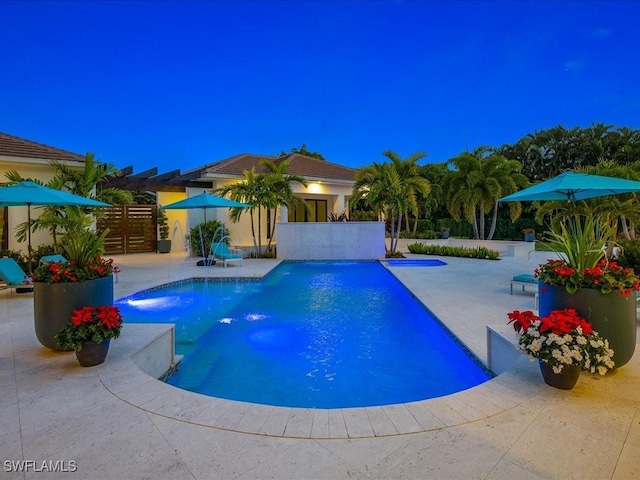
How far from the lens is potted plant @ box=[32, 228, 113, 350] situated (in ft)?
14.5

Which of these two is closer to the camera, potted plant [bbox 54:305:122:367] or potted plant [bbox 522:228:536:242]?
potted plant [bbox 54:305:122:367]

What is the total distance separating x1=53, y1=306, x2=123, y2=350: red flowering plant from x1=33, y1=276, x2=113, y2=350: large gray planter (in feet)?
0.87

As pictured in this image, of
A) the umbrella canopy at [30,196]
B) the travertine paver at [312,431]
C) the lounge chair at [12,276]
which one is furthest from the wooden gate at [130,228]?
the travertine paver at [312,431]

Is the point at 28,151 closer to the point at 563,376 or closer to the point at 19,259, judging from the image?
the point at 19,259

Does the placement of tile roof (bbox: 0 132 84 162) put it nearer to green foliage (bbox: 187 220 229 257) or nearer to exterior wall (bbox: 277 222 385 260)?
green foliage (bbox: 187 220 229 257)

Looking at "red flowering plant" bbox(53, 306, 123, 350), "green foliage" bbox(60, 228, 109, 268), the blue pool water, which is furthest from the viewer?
the blue pool water

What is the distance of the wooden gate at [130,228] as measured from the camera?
18.4m

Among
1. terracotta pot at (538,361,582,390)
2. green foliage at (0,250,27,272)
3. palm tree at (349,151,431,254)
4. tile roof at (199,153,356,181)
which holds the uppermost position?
tile roof at (199,153,356,181)

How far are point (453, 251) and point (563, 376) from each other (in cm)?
1459

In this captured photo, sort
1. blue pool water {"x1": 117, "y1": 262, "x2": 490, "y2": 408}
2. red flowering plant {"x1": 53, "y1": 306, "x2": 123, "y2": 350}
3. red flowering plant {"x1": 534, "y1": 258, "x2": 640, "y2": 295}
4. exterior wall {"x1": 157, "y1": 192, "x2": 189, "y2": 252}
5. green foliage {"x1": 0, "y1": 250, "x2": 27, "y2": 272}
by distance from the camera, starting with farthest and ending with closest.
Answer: exterior wall {"x1": 157, "y1": 192, "x2": 189, "y2": 252} → green foliage {"x1": 0, "y1": 250, "x2": 27, "y2": 272} → blue pool water {"x1": 117, "y1": 262, "x2": 490, "y2": 408} → red flowering plant {"x1": 53, "y1": 306, "x2": 123, "y2": 350} → red flowering plant {"x1": 534, "y1": 258, "x2": 640, "y2": 295}

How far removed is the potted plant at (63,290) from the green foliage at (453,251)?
49.6 feet

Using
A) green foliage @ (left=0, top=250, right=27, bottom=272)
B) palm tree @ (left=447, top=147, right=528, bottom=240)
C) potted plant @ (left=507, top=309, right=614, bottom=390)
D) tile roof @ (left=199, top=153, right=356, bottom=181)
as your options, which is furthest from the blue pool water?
palm tree @ (left=447, top=147, right=528, bottom=240)

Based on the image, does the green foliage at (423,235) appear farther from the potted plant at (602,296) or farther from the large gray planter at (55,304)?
the large gray planter at (55,304)

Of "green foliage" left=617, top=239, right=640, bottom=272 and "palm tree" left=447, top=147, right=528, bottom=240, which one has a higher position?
"palm tree" left=447, top=147, right=528, bottom=240
